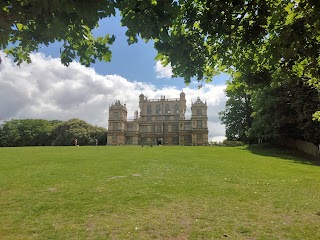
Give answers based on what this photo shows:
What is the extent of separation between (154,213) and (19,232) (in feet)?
12.8

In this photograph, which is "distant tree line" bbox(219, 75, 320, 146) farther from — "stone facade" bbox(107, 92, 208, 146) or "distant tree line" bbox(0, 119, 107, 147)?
"stone facade" bbox(107, 92, 208, 146)

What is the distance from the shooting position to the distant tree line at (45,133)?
8381 cm

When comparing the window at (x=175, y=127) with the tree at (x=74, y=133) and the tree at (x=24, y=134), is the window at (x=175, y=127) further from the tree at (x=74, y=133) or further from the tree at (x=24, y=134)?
the tree at (x=24, y=134)

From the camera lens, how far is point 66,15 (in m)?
5.28

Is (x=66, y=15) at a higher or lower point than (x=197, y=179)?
higher

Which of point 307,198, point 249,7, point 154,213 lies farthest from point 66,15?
point 307,198

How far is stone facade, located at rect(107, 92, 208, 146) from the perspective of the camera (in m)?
105

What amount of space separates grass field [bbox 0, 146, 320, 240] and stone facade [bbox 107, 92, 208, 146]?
3419 inches

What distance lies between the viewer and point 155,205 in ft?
33.6

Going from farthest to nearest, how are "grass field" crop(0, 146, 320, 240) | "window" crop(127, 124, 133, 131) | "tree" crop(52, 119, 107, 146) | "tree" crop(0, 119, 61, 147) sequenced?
"window" crop(127, 124, 133, 131), "tree" crop(0, 119, 61, 147), "tree" crop(52, 119, 107, 146), "grass field" crop(0, 146, 320, 240)

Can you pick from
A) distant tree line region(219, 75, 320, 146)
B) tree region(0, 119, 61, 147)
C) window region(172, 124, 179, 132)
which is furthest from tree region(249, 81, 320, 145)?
window region(172, 124, 179, 132)

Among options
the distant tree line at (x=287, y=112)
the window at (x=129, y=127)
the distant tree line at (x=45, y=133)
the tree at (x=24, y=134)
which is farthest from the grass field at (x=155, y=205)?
the window at (x=129, y=127)

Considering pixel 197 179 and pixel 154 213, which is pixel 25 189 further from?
pixel 197 179

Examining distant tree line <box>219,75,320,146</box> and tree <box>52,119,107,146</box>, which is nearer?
distant tree line <box>219,75,320,146</box>
